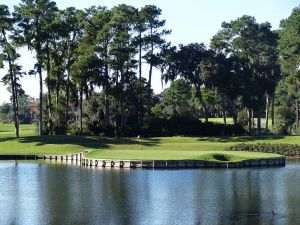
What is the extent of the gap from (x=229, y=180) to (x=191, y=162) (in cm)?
1313

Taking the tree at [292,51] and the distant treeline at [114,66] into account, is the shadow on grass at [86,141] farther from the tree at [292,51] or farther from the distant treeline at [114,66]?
the tree at [292,51]

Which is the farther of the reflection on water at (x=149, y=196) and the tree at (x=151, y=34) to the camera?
the tree at (x=151, y=34)

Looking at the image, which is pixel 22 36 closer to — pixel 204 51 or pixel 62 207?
pixel 204 51

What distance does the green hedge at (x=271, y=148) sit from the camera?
81.5 metres

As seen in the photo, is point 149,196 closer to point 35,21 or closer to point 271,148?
point 271,148

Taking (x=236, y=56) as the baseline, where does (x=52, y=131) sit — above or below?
below

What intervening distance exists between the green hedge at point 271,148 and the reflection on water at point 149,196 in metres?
17.4

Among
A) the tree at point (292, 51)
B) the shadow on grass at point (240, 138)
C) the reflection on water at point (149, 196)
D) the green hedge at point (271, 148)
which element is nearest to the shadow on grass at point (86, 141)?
the shadow on grass at point (240, 138)

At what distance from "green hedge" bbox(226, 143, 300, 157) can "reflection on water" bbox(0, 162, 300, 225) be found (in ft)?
57.0

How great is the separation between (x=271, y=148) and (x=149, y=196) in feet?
140

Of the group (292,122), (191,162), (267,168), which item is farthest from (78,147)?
(292,122)

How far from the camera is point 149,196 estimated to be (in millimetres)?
44062

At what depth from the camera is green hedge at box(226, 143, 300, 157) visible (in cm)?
8146

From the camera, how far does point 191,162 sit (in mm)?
66562
